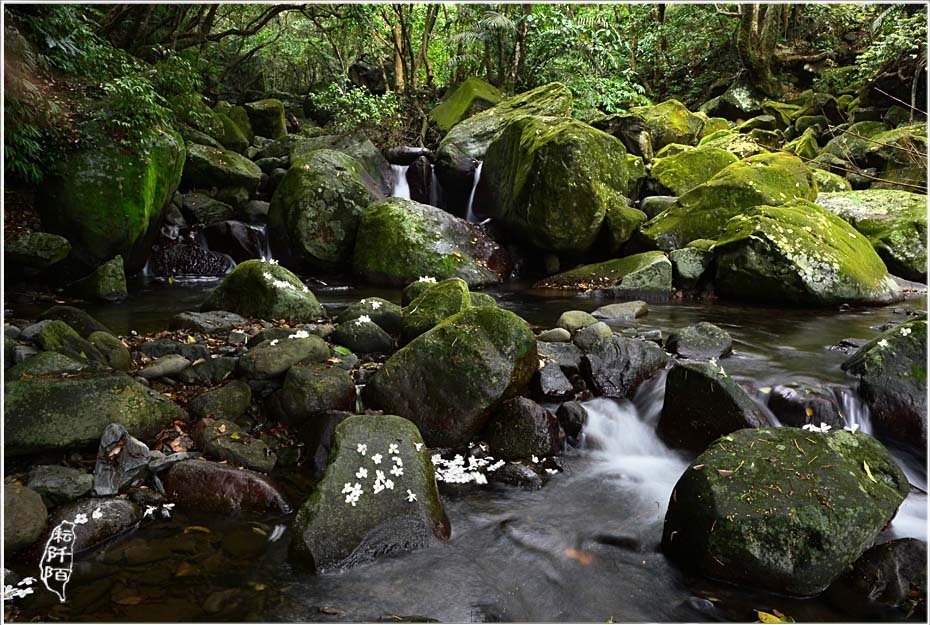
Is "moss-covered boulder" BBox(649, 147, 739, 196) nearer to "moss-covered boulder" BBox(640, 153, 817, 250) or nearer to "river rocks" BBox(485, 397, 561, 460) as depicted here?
"moss-covered boulder" BBox(640, 153, 817, 250)

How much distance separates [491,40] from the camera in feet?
65.1

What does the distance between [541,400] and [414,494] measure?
7.24 feet

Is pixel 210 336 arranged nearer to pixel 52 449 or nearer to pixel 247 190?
pixel 52 449

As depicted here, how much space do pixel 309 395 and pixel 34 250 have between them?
20.5ft

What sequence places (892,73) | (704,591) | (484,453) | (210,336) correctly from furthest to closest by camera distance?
(892,73), (210,336), (484,453), (704,591)

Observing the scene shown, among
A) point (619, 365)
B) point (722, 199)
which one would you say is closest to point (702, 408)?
point (619, 365)

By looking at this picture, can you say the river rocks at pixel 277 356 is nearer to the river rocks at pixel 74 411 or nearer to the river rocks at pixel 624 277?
the river rocks at pixel 74 411

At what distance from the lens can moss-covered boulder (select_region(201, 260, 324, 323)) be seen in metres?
7.71

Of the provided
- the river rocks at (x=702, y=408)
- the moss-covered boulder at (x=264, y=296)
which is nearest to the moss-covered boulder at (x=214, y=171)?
the moss-covered boulder at (x=264, y=296)

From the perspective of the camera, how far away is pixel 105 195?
8812 mm

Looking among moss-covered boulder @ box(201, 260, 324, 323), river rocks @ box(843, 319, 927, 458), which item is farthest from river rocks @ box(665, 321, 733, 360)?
moss-covered boulder @ box(201, 260, 324, 323)

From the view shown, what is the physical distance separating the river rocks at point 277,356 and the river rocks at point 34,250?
5.14m

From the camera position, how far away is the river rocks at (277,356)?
5406 millimetres

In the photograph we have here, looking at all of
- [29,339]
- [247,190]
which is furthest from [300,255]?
[29,339]
